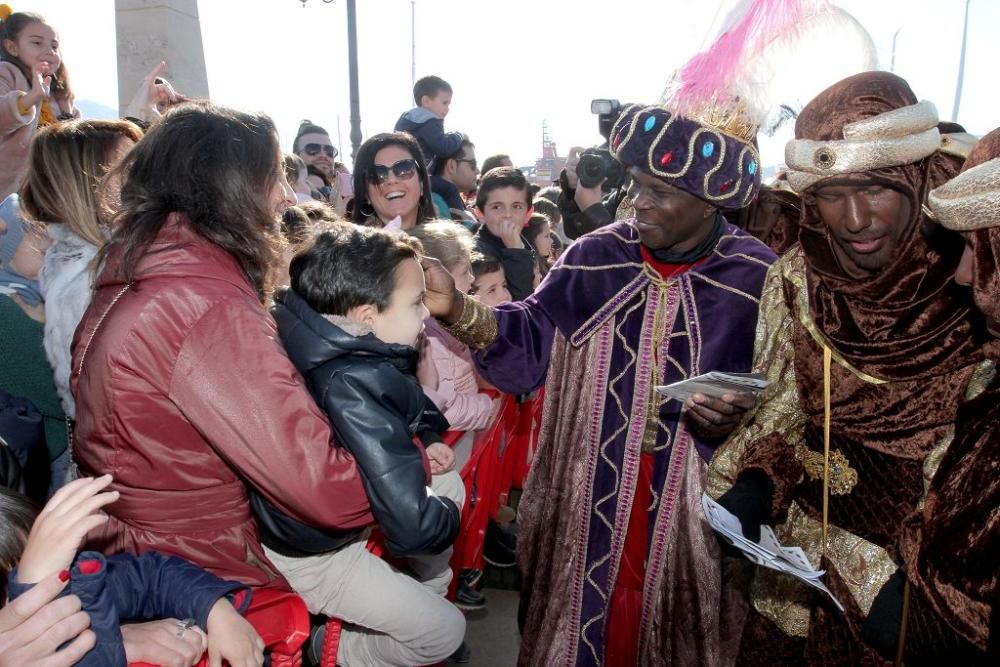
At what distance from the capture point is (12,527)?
54.9 inches

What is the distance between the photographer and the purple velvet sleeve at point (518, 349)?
2438mm

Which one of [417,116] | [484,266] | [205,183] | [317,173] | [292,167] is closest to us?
[205,183]

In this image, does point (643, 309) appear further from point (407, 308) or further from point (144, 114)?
point (144, 114)

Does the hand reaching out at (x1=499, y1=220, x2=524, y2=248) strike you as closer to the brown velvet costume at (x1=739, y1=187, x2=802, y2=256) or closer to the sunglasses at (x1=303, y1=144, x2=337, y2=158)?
the brown velvet costume at (x1=739, y1=187, x2=802, y2=256)

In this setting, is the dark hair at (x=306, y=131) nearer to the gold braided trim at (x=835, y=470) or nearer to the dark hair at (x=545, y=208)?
the dark hair at (x=545, y=208)

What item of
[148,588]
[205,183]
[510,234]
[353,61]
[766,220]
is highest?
[353,61]

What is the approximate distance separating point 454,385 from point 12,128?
2930mm

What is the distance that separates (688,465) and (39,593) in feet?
5.93

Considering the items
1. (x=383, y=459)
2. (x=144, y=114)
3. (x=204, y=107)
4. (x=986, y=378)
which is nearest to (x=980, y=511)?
(x=986, y=378)

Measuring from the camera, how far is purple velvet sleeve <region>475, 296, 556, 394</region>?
2.44 m

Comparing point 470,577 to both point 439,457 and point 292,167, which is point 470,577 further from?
point 292,167

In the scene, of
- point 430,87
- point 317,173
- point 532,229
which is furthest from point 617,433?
point 317,173

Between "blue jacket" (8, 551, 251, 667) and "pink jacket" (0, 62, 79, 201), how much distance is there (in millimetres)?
3204

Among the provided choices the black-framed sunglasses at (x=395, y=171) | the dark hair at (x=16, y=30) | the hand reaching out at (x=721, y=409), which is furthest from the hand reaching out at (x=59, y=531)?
the dark hair at (x=16, y=30)
